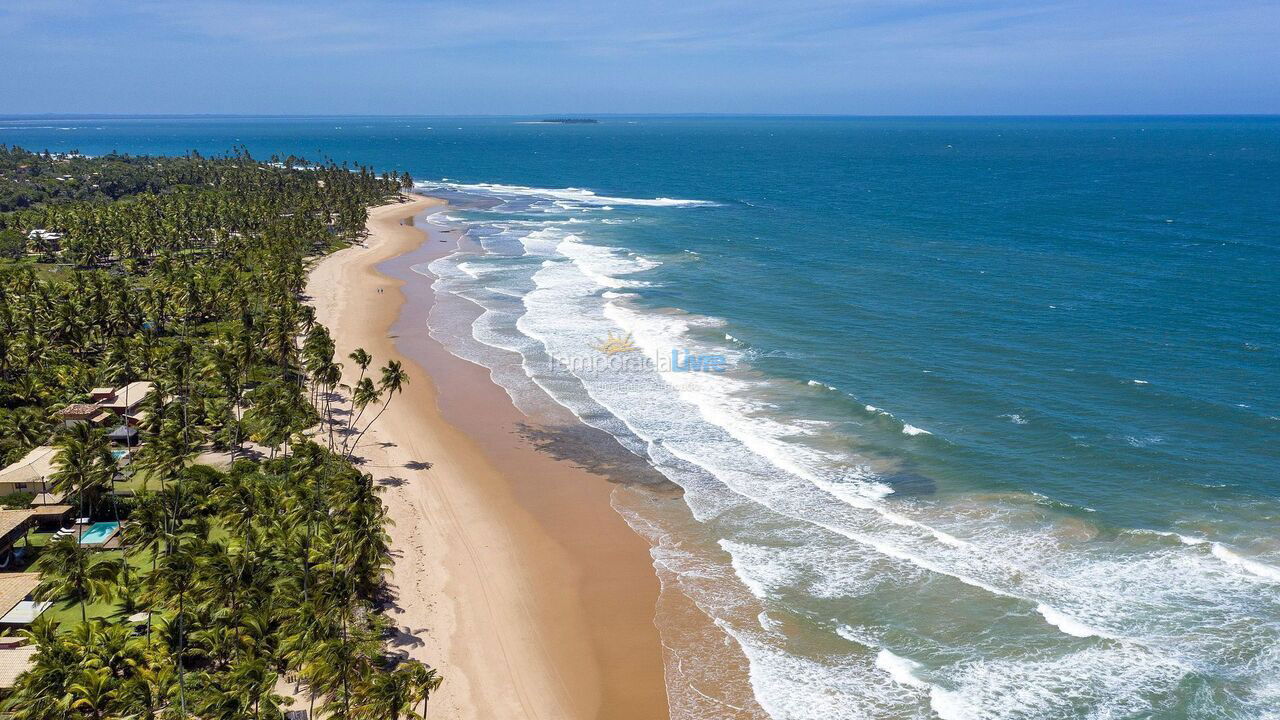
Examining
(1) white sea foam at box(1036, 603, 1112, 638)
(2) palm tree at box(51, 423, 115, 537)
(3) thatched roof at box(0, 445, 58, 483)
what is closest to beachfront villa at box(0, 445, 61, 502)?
(3) thatched roof at box(0, 445, 58, 483)

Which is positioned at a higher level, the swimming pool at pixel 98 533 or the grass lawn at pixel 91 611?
the swimming pool at pixel 98 533

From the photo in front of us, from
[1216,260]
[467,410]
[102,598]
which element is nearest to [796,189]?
[1216,260]

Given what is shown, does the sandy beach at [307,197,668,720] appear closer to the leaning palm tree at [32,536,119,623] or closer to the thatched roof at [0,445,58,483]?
the leaning palm tree at [32,536,119,623]

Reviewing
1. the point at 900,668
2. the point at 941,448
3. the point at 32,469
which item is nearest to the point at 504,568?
the point at 900,668

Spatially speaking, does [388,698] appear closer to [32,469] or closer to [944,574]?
[944,574]

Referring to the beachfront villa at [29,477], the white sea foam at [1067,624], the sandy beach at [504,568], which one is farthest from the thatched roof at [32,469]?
the white sea foam at [1067,624]

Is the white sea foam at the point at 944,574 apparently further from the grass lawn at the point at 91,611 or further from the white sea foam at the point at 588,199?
the white sea foam at the point at 588,199
